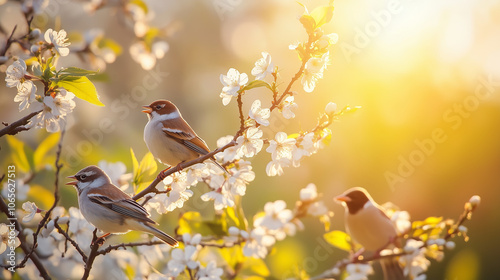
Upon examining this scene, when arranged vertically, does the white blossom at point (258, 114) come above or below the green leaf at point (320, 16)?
below

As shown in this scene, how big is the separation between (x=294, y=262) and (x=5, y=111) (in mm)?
1448

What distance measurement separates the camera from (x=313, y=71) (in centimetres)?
90

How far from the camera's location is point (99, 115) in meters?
2.71

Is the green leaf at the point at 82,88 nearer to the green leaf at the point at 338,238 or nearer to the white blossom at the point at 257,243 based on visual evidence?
the white blossom at the point at 257,243

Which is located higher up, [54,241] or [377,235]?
[377,235]

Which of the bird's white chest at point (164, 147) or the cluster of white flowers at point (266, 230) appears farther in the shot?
the cluster of white flowers at point (266, 230)

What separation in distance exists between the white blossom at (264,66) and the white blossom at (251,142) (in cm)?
10

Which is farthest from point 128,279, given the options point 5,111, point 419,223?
point 5,111

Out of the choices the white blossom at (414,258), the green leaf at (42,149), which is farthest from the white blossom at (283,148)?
the green leaf at (42,149)

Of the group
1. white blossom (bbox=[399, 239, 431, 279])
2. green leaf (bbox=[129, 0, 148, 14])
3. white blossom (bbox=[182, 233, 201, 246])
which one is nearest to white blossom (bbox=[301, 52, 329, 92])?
white blossom (bbox=[182, 233, 201, 246])

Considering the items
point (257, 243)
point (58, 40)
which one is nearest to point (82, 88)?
point (58, 40)

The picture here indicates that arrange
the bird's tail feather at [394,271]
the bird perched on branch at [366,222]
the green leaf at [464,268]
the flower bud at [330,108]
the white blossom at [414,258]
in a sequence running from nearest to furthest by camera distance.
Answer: the flower bud at [330,108] → the white blossom at [414,258] → the green leaf at [464,268] → the bird's tail feather at [394,271] → the bird perched on branch at [366,222]

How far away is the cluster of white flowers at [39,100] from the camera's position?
0.88 meters

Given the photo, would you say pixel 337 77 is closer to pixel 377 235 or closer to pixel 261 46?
pixel 261 46
